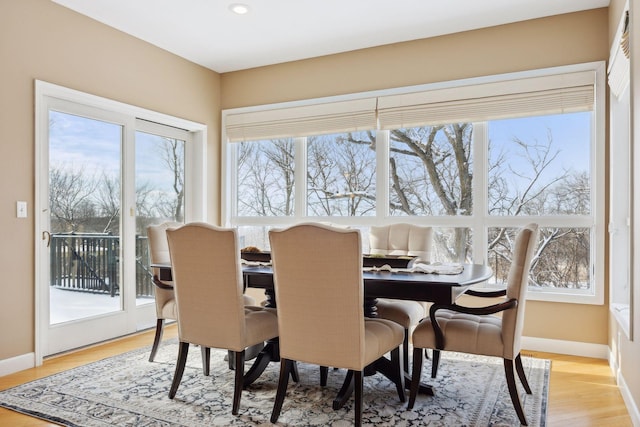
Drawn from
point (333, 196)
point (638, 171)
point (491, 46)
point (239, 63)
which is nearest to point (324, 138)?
point (333, 196)

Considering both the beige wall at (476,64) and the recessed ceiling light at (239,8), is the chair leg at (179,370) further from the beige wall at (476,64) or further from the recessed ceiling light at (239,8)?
the beige wall at (476,64)

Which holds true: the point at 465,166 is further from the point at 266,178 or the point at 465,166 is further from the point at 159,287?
the point at 159,287

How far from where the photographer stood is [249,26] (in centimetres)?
405

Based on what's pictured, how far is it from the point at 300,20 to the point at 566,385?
332cm

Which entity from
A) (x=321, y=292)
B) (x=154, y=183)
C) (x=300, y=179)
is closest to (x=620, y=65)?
(x=321, y=292)

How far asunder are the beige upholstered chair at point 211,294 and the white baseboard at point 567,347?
7.73 ft

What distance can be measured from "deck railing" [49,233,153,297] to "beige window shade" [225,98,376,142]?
163cm

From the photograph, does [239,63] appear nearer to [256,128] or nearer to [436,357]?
[256,128]

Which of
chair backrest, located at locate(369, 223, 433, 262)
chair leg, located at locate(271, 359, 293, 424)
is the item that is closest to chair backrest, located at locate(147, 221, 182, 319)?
chair leg, located at locate(271, 359, 293, 424)

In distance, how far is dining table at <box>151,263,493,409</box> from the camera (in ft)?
7.63

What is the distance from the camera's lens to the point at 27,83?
3361 mm

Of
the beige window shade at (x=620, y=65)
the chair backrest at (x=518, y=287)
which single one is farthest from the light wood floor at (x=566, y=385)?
the beige window shade at (x=620, y=65)

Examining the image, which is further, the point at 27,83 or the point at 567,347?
the point at 567,347

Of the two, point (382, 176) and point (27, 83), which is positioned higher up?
point (27, 83)
